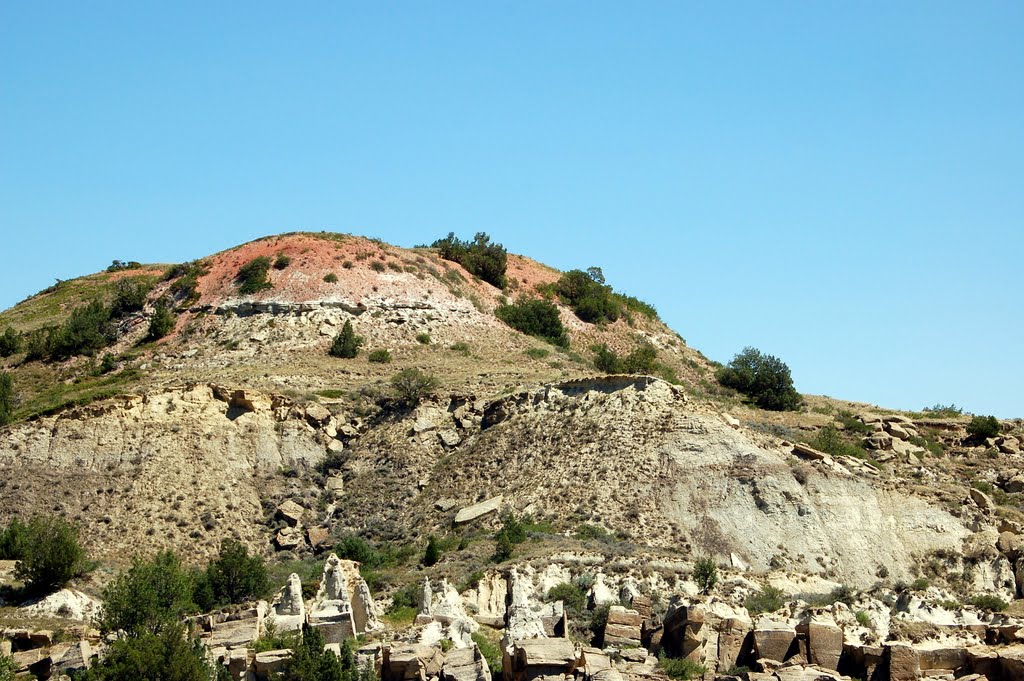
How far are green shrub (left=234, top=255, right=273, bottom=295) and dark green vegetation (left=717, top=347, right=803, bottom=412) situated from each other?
22169 millimetres

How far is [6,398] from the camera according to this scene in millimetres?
65125

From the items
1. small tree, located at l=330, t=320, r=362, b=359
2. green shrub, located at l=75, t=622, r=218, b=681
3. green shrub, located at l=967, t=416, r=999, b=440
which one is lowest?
green shrub, located at l=75, t=622, r=218, b=681

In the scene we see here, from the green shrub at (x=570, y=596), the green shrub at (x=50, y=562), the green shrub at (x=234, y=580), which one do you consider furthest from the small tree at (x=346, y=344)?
the green shrub at (x=570, y=596)

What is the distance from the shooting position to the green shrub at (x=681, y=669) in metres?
38.2

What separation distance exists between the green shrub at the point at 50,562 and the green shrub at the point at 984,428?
116 feet

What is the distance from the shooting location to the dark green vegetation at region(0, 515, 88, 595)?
4744 cm

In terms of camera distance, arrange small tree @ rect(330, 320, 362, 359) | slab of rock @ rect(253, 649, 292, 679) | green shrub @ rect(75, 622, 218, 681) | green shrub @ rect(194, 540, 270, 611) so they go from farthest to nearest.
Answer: small tree @ rect(330, 320, 362, 359) < green shrub @ rect(194, 540, 270, 611) < slab of rock @ rect(253, 649, 292, 679) < green shrub @ rect(75, 622, 218, 681)

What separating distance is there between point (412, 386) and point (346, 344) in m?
7.54

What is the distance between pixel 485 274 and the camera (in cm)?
8381

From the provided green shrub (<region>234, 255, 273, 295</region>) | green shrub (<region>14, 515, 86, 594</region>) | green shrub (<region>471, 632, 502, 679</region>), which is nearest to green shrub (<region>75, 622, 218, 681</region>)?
green shrub (<region>471, 632, 502, 679</region>)

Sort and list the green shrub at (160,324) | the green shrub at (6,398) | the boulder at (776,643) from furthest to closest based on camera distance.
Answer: the green shrub at (160,324), the green shrub at (6,398), the boulder at (776,643)

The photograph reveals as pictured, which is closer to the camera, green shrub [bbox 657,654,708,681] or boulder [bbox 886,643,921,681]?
boulder [bbox 886,643,921,681]

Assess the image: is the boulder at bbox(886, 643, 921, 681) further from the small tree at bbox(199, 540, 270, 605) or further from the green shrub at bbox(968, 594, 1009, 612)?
the small tree at bbox(199, 540, 270, 605)

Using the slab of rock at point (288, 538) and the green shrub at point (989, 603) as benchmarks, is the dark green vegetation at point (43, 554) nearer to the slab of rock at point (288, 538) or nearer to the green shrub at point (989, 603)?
the slab of rock at point (288, 538)
